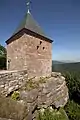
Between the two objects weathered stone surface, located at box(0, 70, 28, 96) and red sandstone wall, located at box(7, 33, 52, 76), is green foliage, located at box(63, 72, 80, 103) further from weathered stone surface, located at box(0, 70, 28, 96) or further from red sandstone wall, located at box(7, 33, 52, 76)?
weathered stone surface, located at box(0, 70, 28, 96)

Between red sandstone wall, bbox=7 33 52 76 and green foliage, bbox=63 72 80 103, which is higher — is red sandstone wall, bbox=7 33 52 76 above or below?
above

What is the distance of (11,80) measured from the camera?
794 centimetres

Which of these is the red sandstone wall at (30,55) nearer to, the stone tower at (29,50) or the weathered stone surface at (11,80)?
the stone tower at (29,50)

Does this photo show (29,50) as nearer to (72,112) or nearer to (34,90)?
(34,90)

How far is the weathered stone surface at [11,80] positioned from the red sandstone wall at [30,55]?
3.30ft

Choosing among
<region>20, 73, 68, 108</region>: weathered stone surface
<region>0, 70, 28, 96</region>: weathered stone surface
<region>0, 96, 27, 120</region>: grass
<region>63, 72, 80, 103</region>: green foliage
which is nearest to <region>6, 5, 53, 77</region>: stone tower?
<region>0, 70, 28, 96</region>: weathered stone surface

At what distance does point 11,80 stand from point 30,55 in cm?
307

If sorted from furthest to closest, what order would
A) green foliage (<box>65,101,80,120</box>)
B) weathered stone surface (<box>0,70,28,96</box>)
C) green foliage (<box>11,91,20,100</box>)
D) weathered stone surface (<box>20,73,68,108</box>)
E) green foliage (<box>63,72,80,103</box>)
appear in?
green foliage (<box>63,72,80,103</box>) < green foliage (<box>65,101,80,120</box>) < weathered stone surface (<box>20,73,68,108</box>) < green foliage (<box>11,91,20,100</box>) < weathered stone surface (<box>0,70,28,96</box>)

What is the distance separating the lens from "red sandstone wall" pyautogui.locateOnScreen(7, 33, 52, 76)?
10139 millimetres

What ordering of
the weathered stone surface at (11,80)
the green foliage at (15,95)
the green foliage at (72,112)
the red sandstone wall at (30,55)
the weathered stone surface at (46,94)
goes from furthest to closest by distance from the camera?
1. the green foliage at (72,112)
2. the red sandstone wall at (30,55)
3. the weathered stone surface at (46,94)
4. the green foliage at (15,95)
5. the weathered stone surface at (11,80)

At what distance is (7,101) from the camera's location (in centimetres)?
396

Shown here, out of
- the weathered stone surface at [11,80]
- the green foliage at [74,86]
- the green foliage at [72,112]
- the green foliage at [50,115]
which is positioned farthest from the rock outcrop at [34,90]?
the green foliage at [74,86]

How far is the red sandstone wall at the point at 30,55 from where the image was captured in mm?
10139

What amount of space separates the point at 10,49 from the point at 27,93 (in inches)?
207
